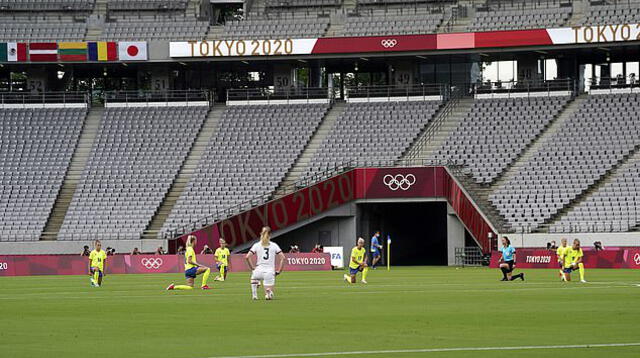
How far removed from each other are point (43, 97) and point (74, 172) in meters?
9.49

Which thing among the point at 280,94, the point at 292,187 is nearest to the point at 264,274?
the point at 292,187

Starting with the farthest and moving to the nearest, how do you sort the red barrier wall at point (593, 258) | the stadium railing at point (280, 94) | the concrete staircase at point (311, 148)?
the stadium railing at point (280, 94)
the concrete staircase at point (311, 148)
the red barrier wall at point (593, 258)

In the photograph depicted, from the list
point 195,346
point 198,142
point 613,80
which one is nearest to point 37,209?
point 198,142

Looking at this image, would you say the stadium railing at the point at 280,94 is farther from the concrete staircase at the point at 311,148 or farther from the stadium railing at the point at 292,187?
the stadium railing at the point at 292,187

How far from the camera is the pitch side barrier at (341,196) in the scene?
6481cm

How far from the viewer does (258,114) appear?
257ft

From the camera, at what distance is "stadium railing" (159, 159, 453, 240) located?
65875 mm

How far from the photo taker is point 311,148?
7356cm

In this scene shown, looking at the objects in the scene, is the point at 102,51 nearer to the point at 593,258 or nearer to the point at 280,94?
the point at 280,94

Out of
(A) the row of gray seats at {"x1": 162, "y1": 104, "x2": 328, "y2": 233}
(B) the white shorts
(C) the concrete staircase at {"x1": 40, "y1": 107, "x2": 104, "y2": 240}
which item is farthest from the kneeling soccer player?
(C) the concrete staircase at {"x1": 40, "y1": 107, "x2": 104, "y2": 240}

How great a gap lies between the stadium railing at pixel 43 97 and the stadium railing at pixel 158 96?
173 cm

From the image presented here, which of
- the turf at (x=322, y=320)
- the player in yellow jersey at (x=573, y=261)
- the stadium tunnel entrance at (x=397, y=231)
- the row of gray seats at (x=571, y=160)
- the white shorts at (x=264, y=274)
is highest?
the row of gray seats at (x=571, y=160)

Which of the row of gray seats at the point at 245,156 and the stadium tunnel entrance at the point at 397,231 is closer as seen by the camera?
the stadium tunnel entrance at the point at 397,231

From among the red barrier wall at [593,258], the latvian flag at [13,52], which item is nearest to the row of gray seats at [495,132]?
the red barrier wall at [593,258]
